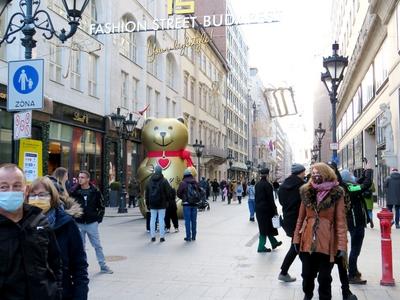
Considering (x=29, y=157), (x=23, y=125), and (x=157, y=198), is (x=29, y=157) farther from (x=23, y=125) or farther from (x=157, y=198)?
(x=157, y=198)

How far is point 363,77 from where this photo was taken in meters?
34.7

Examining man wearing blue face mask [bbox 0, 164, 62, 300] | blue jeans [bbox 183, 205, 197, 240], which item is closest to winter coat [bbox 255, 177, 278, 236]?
blue jeans [bbox 183, 205, 197, 240]

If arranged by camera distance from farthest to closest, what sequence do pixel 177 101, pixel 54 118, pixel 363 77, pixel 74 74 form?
pixel 177 101
pixel 363 77
pixel 74 74
pixel 54 118

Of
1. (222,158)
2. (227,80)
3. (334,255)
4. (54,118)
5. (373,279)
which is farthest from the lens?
(227,80)

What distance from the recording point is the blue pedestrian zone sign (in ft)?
27.0

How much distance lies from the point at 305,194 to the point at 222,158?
5146cm

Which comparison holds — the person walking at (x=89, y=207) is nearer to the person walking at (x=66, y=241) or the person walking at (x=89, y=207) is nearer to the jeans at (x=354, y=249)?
the jeans at (x=354, y=249)

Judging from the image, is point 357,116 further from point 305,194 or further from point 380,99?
point 305,194

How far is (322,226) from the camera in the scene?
19.2 ft

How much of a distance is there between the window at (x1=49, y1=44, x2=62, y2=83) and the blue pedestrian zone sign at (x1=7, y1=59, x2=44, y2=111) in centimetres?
1401

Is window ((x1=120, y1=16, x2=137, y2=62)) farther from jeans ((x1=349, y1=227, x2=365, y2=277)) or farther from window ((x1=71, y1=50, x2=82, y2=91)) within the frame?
jeans ((x1=349, y1=227, x2=365, y2=277))

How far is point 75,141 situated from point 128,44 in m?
9.09

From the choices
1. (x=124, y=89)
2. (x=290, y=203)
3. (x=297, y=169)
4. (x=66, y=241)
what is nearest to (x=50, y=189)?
(x=66, y=241)

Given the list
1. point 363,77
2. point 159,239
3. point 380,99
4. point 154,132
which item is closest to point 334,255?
point 159,239
